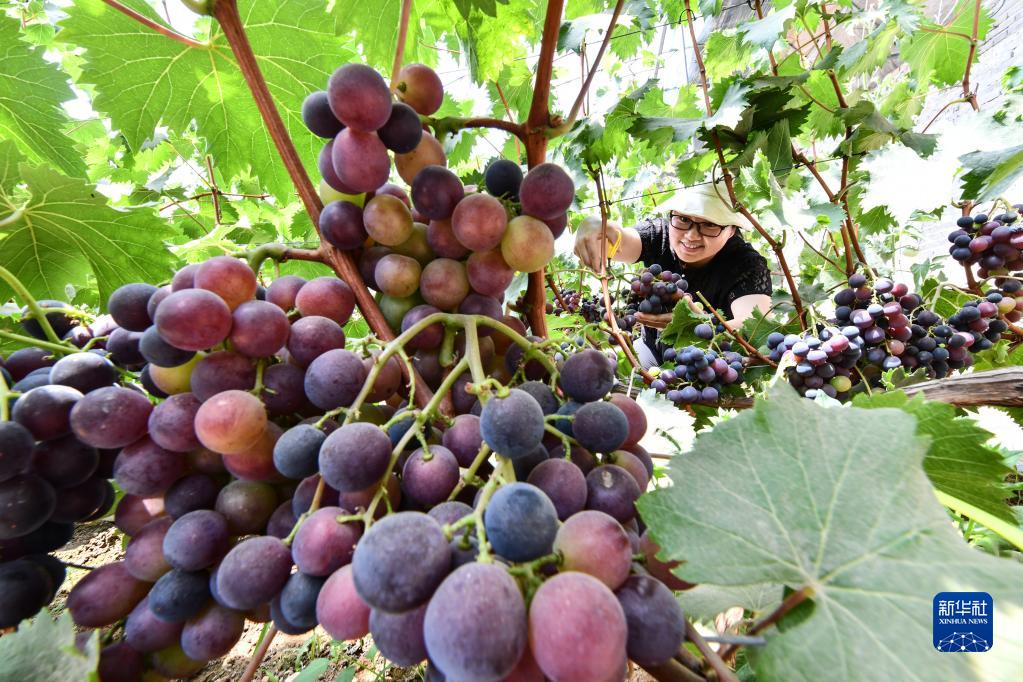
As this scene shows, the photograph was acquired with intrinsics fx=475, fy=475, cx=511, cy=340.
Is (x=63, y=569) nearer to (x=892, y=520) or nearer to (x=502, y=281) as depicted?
(x=502, y=281)

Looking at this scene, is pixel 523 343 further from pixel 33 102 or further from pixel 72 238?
pixel 33 102

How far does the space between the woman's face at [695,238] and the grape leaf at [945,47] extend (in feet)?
2.59

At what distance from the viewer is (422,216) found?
24.3 inches

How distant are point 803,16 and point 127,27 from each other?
61.7 inches

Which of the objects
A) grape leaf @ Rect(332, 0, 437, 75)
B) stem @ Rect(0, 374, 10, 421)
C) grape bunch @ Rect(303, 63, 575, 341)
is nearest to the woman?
grape leaf @ Rect(332, 0, 437, 75)

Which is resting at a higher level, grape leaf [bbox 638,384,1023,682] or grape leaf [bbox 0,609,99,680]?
grape leaf [bbox 638,384,1023,682]

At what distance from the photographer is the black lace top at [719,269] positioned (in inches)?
84.2

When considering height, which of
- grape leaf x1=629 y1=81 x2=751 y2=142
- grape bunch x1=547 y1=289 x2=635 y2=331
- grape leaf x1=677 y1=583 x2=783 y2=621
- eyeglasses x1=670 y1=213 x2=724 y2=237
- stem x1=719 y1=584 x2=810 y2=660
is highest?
grape leaf x1=629 y1=81 x2=751 y2=142

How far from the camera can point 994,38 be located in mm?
3291

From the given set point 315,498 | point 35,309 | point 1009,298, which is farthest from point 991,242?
point 35,309

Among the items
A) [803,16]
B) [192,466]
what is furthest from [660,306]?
[192,466]

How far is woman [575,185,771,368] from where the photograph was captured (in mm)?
1854

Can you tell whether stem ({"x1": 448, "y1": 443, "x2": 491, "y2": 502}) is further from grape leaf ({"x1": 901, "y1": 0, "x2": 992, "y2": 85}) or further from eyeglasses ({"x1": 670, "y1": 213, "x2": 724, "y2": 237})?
grape leaf ({"x1": 901, "y1": 0, "x2": 992, "y2": 85})

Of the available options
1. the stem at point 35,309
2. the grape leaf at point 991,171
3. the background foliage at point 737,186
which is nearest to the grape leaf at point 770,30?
the background foliage at point 737,186
